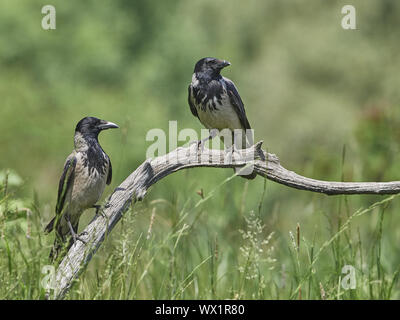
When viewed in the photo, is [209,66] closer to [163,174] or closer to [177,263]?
[163,174]

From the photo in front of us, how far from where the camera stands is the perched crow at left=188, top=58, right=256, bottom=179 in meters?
5.30

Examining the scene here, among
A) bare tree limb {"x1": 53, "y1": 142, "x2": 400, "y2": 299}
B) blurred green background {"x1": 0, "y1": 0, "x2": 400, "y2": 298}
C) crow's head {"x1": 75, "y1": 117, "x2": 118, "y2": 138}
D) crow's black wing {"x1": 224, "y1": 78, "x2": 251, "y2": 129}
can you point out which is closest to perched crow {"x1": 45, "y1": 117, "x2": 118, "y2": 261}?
crow's head {"x1": 75, "y1": 117, "x2": 118, "y2": 138}

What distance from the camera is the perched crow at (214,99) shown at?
5.30 meters

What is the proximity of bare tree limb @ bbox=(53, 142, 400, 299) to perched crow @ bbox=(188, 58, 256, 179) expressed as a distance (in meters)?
1.07

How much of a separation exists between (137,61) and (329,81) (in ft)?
24.4

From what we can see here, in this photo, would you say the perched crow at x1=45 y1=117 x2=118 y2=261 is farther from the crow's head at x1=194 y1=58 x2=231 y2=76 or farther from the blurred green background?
the blurred green background

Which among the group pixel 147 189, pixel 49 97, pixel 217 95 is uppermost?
pixel 49 97

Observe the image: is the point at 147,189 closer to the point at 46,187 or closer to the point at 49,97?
the point at 46,187

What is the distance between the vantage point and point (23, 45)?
2103cm

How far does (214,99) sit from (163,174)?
154 cm

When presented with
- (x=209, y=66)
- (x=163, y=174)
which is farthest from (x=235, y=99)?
(x=163, y=174)

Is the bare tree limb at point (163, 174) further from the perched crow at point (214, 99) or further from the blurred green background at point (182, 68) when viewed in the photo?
the blurred green background at point (182, 68)
